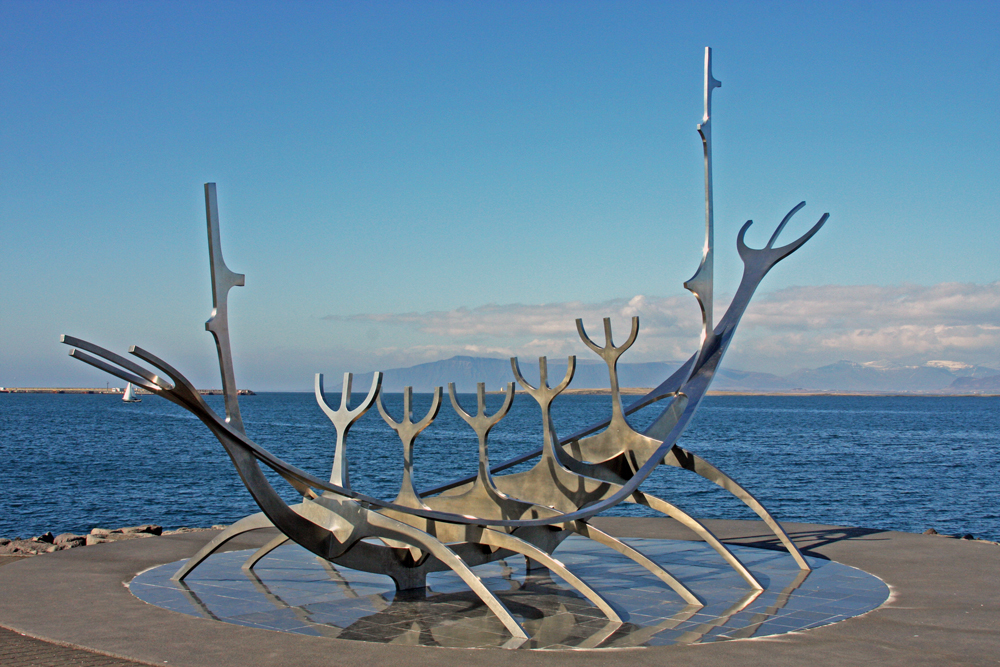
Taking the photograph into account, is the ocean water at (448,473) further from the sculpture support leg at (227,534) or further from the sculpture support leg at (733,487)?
the sculpture support leg at (227,534)

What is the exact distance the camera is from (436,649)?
8148mm

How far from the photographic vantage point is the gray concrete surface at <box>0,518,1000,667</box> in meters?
7.86

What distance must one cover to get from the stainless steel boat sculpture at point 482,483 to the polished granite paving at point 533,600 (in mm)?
292

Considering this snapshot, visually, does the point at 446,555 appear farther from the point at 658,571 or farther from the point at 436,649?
the point at 658,571

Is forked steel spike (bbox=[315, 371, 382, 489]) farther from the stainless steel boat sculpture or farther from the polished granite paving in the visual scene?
the polished granite paving

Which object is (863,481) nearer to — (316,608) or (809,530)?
(809,530)

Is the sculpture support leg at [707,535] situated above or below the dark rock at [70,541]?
above

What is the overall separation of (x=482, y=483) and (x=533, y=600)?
1.51 m

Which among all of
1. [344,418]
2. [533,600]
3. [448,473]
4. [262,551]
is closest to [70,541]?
[262,551]

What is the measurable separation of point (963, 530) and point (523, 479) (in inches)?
841

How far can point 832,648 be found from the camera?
827 centimetres

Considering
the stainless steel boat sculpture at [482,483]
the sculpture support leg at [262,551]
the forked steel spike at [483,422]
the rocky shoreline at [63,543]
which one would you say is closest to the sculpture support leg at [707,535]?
the stainless steel boat sculpture at [482,483]

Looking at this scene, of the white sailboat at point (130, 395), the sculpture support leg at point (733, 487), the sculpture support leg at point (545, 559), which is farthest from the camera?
the white sailboat at point (130, 395)

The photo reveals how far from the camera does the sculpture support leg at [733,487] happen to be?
12352mm
